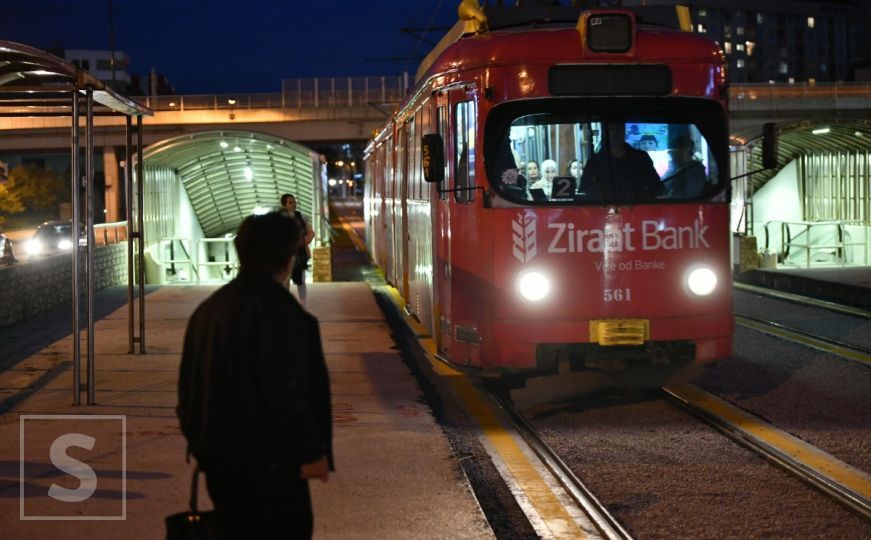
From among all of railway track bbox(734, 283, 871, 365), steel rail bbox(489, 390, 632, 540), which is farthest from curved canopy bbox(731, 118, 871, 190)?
steel rail bbox(489, 390, 632, 540)

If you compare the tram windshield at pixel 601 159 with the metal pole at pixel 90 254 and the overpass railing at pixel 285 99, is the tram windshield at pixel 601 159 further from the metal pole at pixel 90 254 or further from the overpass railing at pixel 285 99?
the overpass railing at pixel 285 99

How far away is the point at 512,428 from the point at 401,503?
2.83 meters

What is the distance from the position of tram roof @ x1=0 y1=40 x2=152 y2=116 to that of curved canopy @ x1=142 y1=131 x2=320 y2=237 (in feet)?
43.5

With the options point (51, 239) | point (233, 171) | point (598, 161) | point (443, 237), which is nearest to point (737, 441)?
point (598, 161)

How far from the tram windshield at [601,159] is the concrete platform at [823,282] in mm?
10762

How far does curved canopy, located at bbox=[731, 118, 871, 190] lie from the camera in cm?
2391

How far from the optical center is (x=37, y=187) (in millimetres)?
78375

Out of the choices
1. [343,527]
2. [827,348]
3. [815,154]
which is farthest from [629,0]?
[343,527]

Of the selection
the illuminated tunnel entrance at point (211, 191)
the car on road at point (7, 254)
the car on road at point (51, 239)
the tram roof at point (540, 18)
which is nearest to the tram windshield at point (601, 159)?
the tram roof at point (540, 18)

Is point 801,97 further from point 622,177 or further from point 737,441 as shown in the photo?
point 737,441

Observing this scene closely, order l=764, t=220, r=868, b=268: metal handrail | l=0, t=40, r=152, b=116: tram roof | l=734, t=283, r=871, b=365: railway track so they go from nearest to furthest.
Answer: l=0, t=40, r=152, b=116: tram roof → l=734, t=283, r=871, b=365: railway track → l=764, t=220, r=868, b=268: metal handrail

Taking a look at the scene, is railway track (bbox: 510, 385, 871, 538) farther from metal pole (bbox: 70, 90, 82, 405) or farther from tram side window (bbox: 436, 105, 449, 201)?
metal pole (bbox: 70, 90, 82, 405)

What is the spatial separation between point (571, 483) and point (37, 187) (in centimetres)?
7628

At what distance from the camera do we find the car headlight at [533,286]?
9.52m
